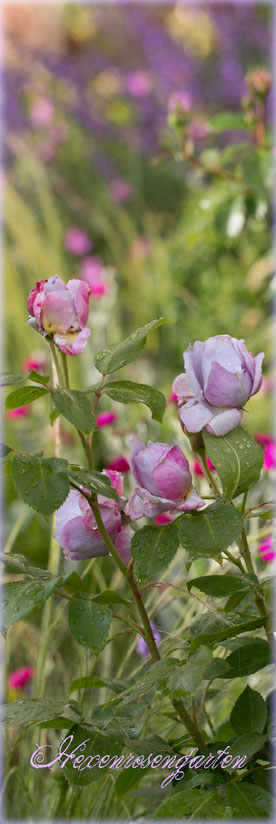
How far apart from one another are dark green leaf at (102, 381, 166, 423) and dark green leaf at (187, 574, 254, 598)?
12cm

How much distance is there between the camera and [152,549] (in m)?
0.60

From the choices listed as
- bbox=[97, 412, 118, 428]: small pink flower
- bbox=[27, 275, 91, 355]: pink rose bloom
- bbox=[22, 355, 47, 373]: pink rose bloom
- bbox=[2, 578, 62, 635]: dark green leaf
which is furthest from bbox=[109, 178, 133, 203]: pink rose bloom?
bbox=[2, 578, 62, 635]: dark green leaf

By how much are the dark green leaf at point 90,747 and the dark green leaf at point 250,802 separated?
90 millimetres

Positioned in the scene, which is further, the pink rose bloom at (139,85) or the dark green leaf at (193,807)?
the pink rose bloom at (139,85)

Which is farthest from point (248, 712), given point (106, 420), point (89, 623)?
point (106, 420)

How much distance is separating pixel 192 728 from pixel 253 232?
158 centimetres

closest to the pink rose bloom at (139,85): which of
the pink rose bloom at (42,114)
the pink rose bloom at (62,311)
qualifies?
the pink rose bloom at (42,114)

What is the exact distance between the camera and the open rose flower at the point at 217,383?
619 millimetres

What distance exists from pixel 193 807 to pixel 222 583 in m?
0.14

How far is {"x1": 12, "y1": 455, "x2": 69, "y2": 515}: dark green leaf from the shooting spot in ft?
1.83

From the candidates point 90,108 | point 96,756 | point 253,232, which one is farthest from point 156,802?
point 90,108

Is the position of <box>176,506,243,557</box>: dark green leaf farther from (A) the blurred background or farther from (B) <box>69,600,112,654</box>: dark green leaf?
(A) the blurred background

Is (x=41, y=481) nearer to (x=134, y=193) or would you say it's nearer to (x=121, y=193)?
(x=121, y=193)

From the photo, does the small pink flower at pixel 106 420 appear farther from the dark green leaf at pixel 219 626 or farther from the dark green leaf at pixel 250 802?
the dark green leaf at pixel 250 802
